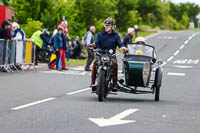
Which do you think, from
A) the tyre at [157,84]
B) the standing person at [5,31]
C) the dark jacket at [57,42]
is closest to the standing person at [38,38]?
the dark jacket at [57,42]

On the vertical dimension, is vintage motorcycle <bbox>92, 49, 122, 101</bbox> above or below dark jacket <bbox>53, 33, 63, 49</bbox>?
below

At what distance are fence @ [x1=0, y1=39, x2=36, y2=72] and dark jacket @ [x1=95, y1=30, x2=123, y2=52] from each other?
28.7ft

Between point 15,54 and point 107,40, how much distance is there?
1005cm

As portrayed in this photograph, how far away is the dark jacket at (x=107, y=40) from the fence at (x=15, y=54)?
8733mm

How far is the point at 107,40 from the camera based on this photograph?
12.9m

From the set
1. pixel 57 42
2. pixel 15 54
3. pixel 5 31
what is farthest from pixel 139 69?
pixel 57 42

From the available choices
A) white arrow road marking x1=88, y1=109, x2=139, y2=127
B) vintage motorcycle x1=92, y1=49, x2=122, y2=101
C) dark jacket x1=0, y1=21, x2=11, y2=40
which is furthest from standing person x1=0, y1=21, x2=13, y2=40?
white arrow road marking x1=88, y1=109, x2=139, y2=127

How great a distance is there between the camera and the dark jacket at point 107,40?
1294 centimetres

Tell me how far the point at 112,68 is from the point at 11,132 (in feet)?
17.5

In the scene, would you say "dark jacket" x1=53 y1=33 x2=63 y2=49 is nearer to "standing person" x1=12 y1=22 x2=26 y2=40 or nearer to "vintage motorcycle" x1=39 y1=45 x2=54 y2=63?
"standing person" x1=12 y1=22 x2=26 y2=40

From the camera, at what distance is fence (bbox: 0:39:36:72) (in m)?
21.3

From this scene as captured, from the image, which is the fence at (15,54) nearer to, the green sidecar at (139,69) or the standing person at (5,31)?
the standing person at (5,31)

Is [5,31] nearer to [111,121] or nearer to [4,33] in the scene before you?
[4,33]

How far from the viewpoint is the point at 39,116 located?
359 inches
